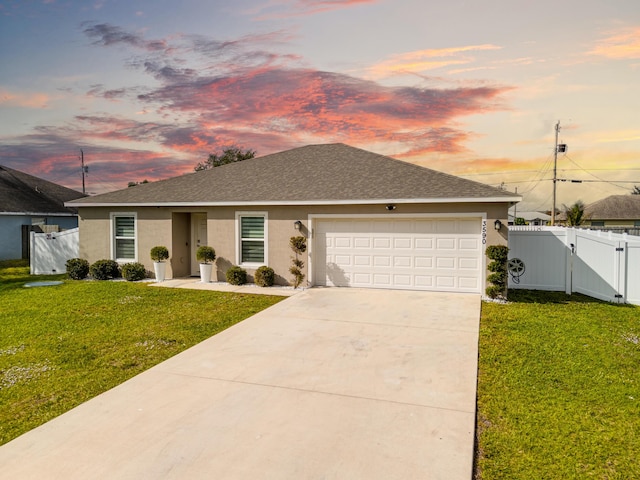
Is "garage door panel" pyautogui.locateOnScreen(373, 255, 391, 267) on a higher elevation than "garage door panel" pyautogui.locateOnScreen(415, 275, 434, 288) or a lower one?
higher

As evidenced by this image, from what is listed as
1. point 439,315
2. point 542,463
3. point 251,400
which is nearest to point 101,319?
point 251,400

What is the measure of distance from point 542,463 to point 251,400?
3096mm

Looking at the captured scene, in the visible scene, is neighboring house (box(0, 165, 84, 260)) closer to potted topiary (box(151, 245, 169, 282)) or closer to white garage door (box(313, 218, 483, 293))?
potted topiary (box(151, 245, 169, 282))

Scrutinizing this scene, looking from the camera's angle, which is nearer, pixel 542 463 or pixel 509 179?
pixel 542 463

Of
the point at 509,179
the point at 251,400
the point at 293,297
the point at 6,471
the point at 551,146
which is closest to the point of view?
the point at 6,471

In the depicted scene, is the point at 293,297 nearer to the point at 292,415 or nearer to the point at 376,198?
the point at 376,198

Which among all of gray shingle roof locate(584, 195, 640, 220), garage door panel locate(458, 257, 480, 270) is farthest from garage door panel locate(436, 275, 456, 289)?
gray shingle roof locate(584, 195, 640, 220)

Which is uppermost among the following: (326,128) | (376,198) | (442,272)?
(326,128)

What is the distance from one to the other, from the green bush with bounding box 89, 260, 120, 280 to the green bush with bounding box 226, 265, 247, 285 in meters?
4.82

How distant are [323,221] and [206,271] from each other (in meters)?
4.37

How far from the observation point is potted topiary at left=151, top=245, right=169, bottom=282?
13.7 metres

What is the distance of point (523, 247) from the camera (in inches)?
484

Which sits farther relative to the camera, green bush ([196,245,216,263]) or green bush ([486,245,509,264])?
green bush ([196,245,216,263])

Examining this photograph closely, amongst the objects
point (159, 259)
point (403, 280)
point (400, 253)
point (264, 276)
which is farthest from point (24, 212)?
point (403, 280)
